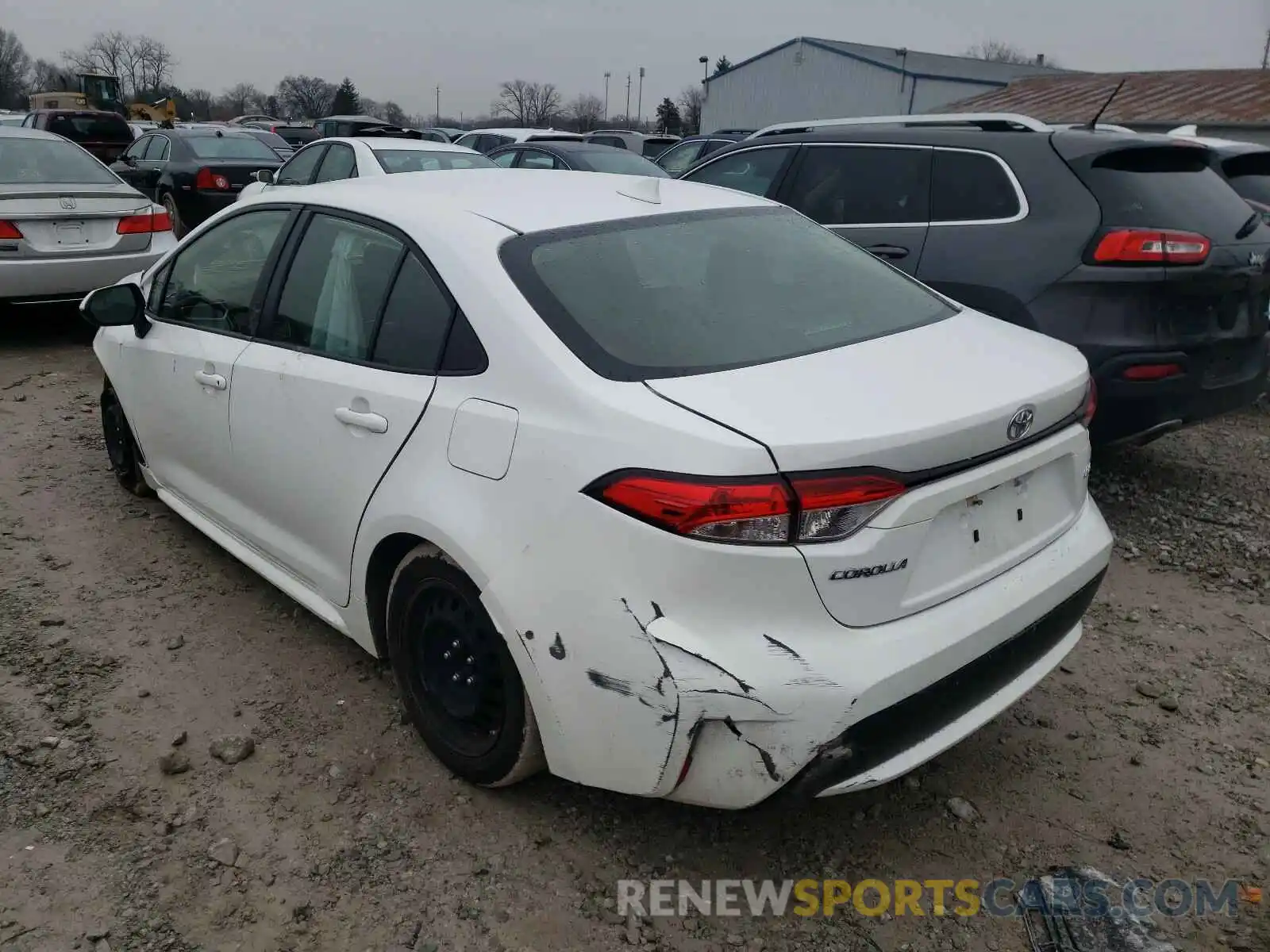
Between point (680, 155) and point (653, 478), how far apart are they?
569 inches

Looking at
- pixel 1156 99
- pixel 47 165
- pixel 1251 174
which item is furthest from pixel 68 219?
pixel 1156 99

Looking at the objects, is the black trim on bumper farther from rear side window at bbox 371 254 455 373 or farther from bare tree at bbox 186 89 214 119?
bare tree at bbox 186 89 214 119

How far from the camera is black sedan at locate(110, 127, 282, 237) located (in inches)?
436

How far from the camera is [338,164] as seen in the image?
29.8 ft

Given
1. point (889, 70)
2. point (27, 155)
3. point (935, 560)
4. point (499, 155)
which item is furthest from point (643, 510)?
point (889, 70)

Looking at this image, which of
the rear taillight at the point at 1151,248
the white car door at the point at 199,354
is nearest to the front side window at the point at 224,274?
the white car door at the point at 199,354

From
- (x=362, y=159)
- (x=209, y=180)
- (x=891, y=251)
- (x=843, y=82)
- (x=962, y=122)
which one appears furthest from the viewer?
(x=843, y=82)

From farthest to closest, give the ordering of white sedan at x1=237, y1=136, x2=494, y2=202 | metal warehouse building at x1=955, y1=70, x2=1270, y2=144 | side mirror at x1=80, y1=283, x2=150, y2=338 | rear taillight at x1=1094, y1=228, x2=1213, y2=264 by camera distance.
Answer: metal warehouse building at x1=955, y1=70, x2=1270, y2=144 < white sedan at x1=237, y1=136, x2=494, y2=202 < rear taillight at x1=1094, y1=228, x2=1213, y2=264 < side mirror at x1=80, y1=283, x2=150, y2=338

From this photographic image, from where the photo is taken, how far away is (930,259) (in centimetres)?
458

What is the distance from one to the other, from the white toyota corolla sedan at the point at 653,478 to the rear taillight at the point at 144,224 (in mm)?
4723

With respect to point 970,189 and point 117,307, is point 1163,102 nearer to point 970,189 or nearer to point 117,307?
point 970,189

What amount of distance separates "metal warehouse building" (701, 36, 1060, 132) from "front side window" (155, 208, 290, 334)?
38.1 meters

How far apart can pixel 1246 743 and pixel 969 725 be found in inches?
50.7

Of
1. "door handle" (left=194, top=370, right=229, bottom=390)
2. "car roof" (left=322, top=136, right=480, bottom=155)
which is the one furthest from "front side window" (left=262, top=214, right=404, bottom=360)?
"car roof" (left=322, top=136, right=480, bottom=155)
